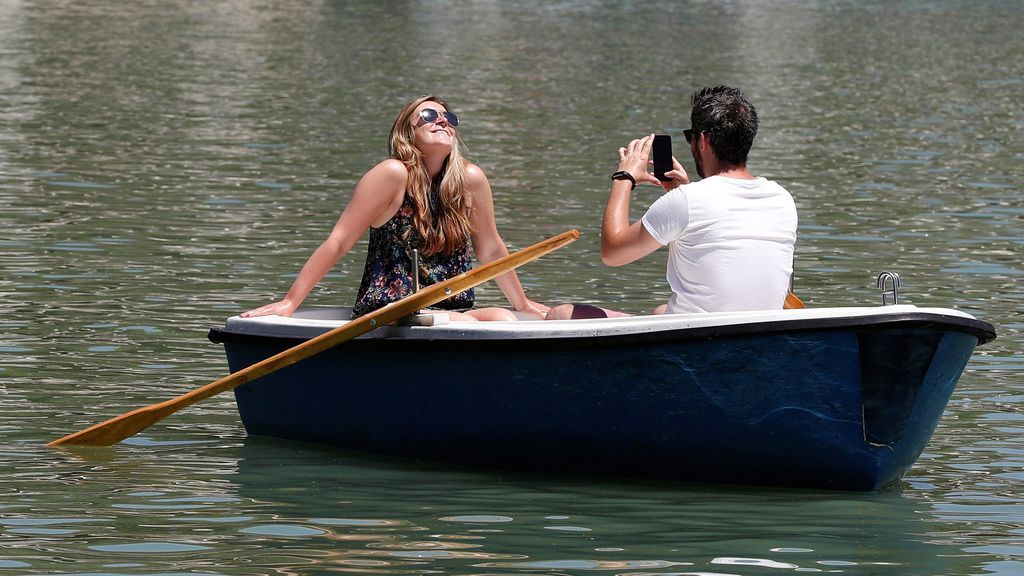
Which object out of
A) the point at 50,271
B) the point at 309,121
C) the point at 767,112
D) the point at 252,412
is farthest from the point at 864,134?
the point at 252,412

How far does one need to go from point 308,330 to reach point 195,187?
10.1 m

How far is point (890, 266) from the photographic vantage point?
14508 mm

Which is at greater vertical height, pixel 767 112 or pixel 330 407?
pixel 767 112

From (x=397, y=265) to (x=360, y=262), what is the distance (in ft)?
19.4

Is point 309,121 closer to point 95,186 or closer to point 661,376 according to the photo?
point 95,186

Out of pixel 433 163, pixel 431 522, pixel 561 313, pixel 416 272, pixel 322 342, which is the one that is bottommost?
pixel 431 522

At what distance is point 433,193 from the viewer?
29.0 feet

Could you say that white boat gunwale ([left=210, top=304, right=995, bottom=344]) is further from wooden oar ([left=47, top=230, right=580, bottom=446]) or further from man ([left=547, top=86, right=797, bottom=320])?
man ([left=547, top=86, right=797, bottom=320])

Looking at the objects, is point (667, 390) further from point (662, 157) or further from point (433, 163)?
point (433, 163)

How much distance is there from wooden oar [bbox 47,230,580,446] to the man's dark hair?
0.81 meters

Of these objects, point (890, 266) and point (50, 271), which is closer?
point (50, 271)

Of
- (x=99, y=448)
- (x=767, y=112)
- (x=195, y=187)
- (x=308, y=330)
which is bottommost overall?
(x=99, y=448)

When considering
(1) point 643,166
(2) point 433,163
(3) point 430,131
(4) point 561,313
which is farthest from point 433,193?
(1) point 643,166

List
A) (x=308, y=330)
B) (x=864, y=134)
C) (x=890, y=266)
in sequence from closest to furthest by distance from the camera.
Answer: (x=308, y=330) → (x=890, y=266) → (x=864, y=134)
